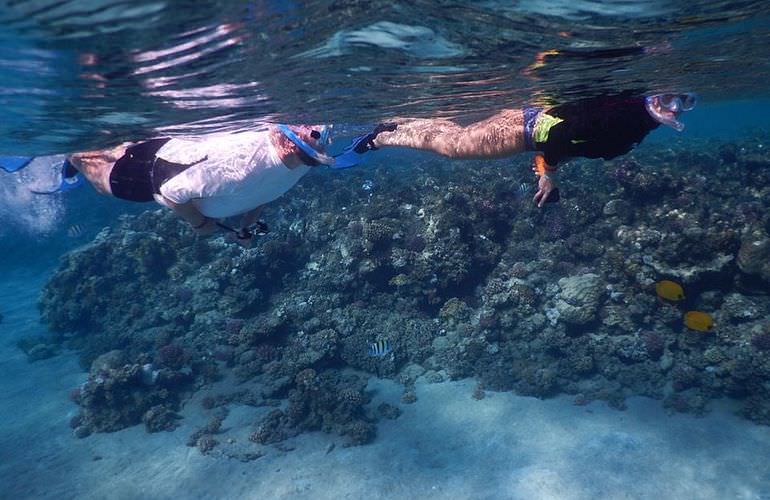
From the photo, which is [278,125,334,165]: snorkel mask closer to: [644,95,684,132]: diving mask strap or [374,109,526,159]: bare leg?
[374,109,526,159]: bare leg

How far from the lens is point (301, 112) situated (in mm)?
10109

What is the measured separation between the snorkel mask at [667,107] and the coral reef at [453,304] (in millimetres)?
7311

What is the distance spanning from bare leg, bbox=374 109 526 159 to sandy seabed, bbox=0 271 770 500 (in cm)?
646

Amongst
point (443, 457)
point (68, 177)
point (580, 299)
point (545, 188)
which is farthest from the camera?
point (580, 299)

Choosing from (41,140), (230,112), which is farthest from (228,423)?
(41,140)

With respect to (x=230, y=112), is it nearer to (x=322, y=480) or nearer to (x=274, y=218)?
(x=322, y=480)

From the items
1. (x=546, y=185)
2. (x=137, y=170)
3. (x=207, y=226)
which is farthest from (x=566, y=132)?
(x=137, y=170)

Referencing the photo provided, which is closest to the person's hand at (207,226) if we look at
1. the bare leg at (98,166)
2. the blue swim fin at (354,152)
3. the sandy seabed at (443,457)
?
the bare leg at (98,166)

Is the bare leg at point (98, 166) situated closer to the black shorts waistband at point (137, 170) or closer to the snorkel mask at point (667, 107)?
the black shorts waistband at point (137, 170)

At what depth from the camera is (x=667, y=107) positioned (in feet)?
14.9

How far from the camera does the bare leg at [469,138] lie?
5.67 m

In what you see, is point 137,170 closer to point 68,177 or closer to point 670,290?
point 68,177

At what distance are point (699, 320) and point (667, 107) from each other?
23.7 feet

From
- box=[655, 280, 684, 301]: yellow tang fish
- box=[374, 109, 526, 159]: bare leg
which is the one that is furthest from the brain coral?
box=[374, 109, 526, 159]: bare leg
